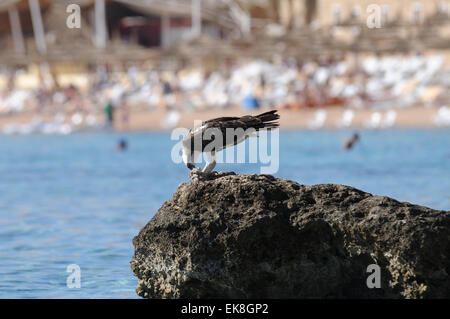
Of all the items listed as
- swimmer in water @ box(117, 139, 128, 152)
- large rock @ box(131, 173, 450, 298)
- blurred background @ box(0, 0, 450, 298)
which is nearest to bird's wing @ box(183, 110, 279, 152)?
large rock @ box(131, 173, 450, 298)

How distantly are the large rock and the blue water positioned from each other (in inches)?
81.8

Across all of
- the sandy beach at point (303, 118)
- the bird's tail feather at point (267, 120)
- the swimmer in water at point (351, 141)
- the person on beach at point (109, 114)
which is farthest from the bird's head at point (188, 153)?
the person on beach at point (109, 114)

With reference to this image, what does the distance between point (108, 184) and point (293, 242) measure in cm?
1487

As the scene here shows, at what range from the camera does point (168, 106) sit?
39625 millimetres

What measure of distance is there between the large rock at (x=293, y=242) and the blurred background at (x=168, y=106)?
202cm

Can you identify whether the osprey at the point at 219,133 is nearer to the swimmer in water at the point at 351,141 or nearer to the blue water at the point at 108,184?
→ the blue water at the point at 108,184

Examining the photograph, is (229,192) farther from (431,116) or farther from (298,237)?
(431,116)

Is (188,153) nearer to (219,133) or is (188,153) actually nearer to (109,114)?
(219,133)

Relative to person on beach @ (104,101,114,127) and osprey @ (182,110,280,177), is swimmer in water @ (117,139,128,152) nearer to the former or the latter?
person on beach @ (104,101,114,127)

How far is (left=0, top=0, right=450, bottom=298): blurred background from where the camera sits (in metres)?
15.5

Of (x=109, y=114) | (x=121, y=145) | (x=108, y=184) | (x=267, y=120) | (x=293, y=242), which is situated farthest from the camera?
(x=109, y=114)

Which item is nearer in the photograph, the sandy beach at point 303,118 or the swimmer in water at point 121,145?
the swimmer in water at point 121,145

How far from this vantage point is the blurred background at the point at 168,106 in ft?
51.0

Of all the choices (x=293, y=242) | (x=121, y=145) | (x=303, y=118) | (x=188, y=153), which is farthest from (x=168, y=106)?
(x=293, y=242)
